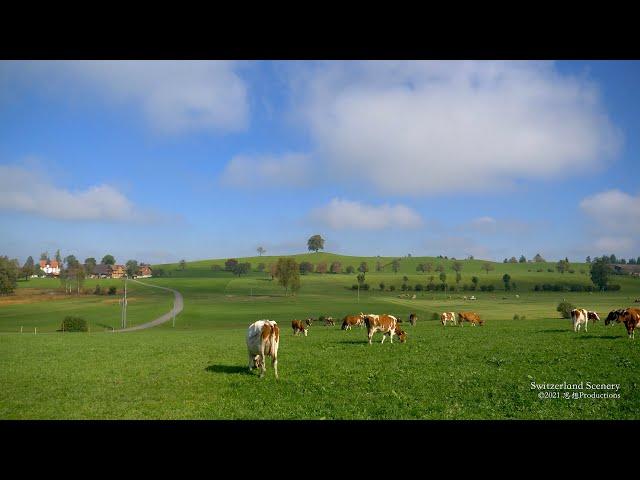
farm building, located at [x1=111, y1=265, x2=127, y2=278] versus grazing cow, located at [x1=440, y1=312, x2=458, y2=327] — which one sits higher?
farm building, located at [x1=111, y1=265, x2=127, y2=278]

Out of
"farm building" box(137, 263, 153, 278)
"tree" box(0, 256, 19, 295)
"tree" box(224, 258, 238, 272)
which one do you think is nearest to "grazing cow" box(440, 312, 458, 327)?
"tree" box(224, 258, 238, 272)

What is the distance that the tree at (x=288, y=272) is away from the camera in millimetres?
25169

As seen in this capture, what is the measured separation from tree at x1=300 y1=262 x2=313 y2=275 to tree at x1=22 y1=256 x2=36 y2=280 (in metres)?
12.0

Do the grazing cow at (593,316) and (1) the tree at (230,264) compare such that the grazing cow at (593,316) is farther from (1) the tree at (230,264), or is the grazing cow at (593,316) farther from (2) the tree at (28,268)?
(2) the tree at (28,268)

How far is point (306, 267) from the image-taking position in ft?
75.0

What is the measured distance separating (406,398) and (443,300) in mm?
30072

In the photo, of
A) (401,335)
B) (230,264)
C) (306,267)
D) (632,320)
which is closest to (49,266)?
(230,264)

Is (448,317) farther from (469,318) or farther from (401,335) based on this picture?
(401,335)

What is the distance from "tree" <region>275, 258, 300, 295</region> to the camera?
2517cm

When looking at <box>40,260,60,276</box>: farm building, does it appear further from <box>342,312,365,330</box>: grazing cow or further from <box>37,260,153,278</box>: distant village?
<box>342,312,365,330</box>: grazing cow

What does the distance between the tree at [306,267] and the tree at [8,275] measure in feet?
41.6
